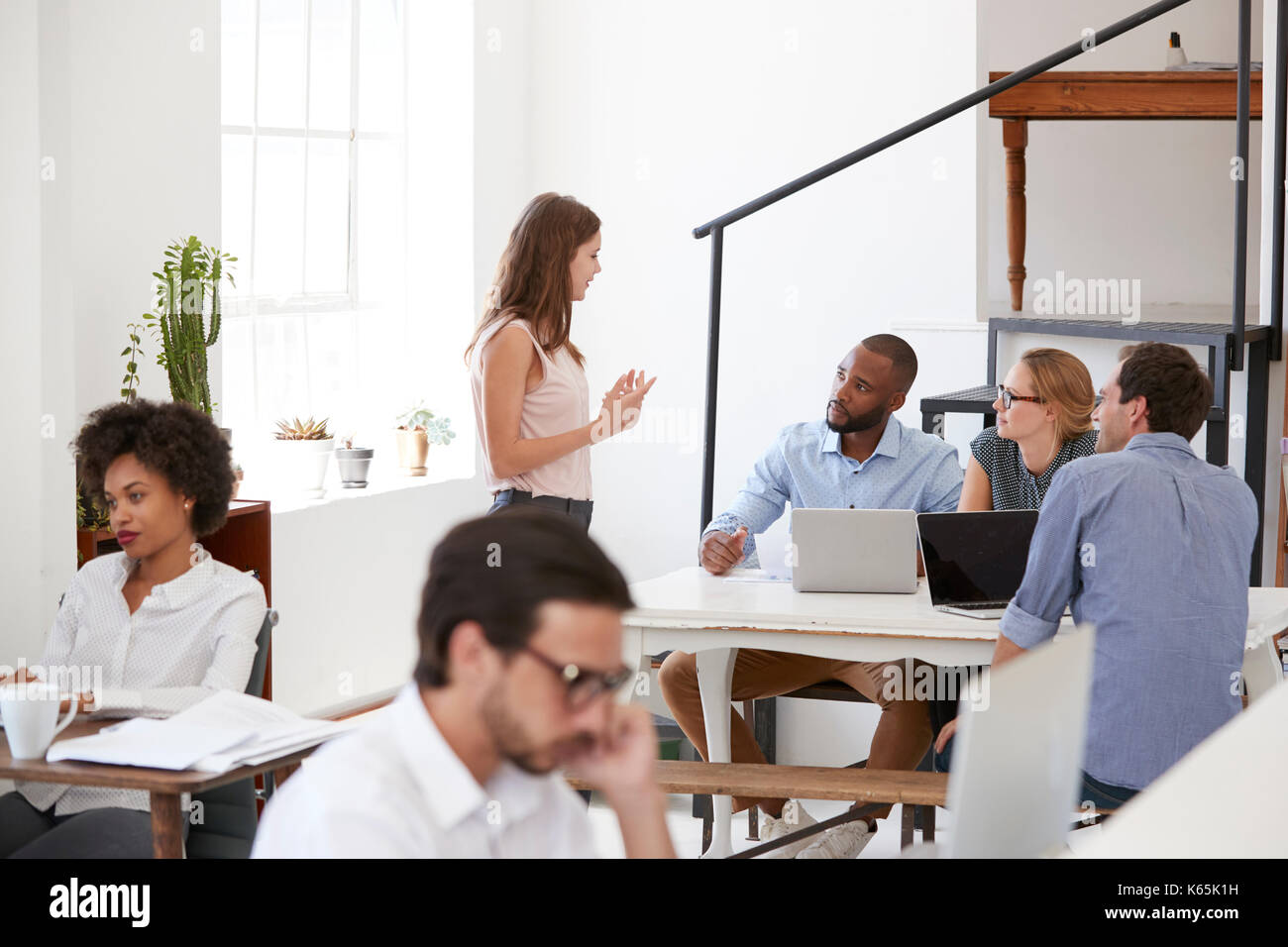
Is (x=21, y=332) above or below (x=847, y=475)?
above

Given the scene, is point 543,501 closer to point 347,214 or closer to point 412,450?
point 412,450

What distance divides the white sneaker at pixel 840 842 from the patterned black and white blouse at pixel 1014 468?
87 centimetres

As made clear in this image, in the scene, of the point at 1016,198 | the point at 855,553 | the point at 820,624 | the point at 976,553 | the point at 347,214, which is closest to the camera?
the point at 820,624

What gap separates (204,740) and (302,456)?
328 cm

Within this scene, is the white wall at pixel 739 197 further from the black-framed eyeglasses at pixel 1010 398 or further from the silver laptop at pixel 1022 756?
the silver laptop at pixel 1022 756

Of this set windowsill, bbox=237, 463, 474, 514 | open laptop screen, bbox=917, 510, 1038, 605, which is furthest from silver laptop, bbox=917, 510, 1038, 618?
windowsill, bbox=237, 463, 474, 514

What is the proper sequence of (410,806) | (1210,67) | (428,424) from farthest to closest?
1. (428,424)
2. (1210,67)
3. (410,806)

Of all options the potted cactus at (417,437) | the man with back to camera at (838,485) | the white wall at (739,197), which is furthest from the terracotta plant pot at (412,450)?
the man with back to camera at (838,485)

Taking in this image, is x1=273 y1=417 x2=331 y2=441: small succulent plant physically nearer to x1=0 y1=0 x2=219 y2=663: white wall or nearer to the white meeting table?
x1=0 y1=0 x2=219 y2=663: white wall

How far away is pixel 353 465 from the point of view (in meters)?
5.38

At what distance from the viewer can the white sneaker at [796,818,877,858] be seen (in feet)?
11.2

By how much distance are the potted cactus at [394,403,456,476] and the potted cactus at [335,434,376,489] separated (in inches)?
12.4

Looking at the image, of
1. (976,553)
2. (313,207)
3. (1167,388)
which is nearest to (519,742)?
(1167,388)
